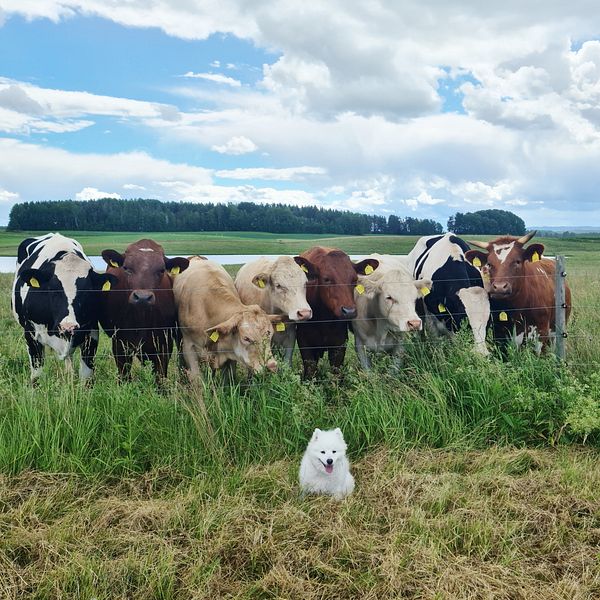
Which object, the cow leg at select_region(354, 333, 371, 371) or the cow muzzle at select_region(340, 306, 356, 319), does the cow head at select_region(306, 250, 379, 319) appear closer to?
the cow muzzle at select_region(340, 306, 356, 319)

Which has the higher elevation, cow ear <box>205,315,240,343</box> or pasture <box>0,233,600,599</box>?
cow ear <box>205,315,240,343</box>

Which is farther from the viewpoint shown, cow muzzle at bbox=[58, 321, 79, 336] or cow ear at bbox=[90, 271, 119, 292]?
cow ear at bbox=[90, 271, 119, 292]

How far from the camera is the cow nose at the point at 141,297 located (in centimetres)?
617

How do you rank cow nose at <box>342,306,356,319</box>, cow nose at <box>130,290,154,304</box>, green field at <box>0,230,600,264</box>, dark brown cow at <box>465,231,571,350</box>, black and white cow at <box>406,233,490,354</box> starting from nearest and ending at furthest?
1. cow nose at <box>130,290,154,304</box>
2. cow nose at <box>342,306,356,319</box>
3. black and white cow at <box>406,233,490,354</box>
4. dark brown cow at <box>465,231,571,350</box>
5. green field at <box>0,230,600,264</box>

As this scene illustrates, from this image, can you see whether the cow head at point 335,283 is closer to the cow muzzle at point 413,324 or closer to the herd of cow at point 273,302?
the herd of cow at point 273,302

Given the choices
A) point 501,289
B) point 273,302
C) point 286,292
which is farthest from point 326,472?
point 501,289

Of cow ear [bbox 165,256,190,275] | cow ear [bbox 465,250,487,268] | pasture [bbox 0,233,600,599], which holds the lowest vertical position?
pasture [bbox 0,233,600,599]

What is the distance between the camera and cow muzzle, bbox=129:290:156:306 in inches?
243

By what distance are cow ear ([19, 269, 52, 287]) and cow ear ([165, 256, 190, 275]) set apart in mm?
1298

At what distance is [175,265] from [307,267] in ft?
5.00

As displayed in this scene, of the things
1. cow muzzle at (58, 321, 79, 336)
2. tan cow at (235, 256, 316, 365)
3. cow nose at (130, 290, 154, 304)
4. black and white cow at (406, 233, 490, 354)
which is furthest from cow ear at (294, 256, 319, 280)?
cow muzzle at (58, 321, 79, 336)

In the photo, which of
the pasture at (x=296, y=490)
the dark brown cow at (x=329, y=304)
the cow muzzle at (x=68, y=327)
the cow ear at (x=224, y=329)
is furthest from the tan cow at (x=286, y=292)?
the cow muzzle at (x=68, y=327)

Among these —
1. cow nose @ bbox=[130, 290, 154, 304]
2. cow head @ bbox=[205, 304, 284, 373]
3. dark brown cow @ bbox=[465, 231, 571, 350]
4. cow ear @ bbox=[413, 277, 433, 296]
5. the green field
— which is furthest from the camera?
the green field

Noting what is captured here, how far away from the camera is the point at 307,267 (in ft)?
21.8
